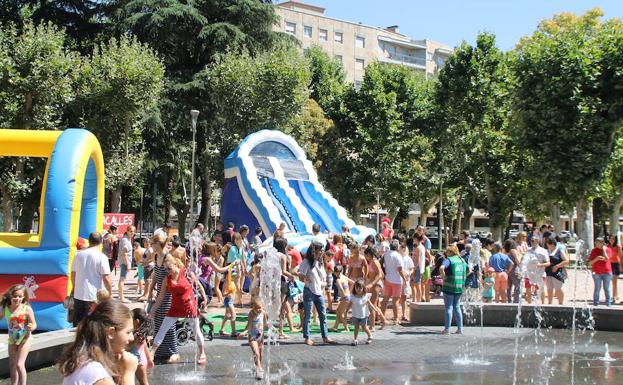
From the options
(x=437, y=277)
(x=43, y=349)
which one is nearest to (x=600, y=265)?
(x=437, y=277)

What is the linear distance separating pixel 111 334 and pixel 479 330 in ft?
34.3

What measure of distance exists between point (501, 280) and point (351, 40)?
57348mm

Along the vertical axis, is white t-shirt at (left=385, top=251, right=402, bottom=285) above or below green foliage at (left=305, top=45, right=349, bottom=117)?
below

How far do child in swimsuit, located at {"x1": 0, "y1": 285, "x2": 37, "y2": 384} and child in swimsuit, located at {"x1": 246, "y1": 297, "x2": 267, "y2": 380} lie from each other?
2.52 metres

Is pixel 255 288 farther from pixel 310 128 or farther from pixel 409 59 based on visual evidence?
pixel 409 59

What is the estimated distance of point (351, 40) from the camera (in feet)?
225

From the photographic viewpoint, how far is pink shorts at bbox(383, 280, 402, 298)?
39.9 ft

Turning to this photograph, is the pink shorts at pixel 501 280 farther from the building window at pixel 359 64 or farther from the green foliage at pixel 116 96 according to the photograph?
the building window at pixel 359 64

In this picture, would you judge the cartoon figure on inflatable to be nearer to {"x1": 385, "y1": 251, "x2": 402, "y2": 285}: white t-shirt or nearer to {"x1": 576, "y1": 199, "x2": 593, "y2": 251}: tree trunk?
{"x1": 385, "y1": 251, "x2": 402, "y2": 285}: white t-shirt

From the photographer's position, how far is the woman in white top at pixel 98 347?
2.93m

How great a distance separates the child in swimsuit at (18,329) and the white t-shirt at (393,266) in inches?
265

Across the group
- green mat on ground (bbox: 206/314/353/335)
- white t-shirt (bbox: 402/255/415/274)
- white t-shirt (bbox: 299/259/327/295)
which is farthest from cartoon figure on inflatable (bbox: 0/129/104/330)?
white t-shirt (bbox: 402/255/415/274)

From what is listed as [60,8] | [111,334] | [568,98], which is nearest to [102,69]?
[60,8]

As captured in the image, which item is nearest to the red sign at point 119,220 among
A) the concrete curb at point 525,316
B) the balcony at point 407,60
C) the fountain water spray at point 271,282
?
the fountain water spray at point 271,282
